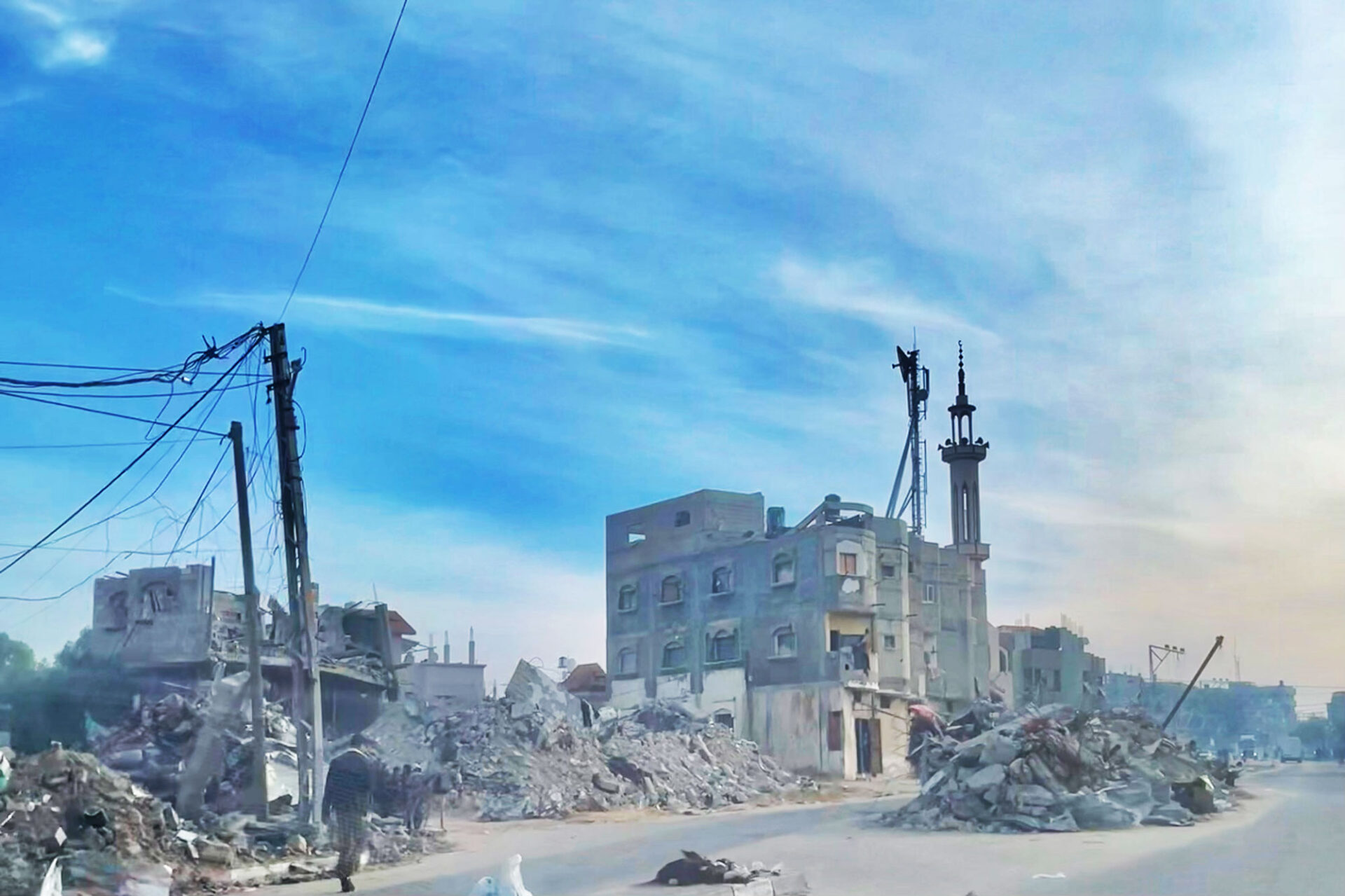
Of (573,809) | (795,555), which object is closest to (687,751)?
(573,809)

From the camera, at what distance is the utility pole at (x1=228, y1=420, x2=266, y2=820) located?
65.2ft

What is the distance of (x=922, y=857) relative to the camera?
60.1ft

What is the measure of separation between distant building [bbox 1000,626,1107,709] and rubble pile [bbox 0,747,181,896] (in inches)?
2544

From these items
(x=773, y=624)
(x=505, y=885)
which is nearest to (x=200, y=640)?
Answer: (x=773, y=624)

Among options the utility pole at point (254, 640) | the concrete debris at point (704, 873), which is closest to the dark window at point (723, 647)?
the utility pole at point (254, 640)

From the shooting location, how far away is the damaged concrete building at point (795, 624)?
167 feet

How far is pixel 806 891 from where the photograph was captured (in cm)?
1415

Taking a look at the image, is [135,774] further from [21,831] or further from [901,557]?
[901,557]

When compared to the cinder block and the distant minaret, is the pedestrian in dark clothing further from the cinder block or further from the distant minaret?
the distant minaret

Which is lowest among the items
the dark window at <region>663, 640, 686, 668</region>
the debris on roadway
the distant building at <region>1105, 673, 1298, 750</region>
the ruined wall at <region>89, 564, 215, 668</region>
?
the distant building at <region>1105, 673, 1298, 750</region>

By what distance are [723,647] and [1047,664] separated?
3289 cm

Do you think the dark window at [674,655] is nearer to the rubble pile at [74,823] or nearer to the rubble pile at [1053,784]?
the rubble pile at [1053,784]

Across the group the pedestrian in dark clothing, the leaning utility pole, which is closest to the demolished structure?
the leaning utility pole

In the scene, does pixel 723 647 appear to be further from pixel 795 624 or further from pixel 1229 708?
pixel 1229 708
